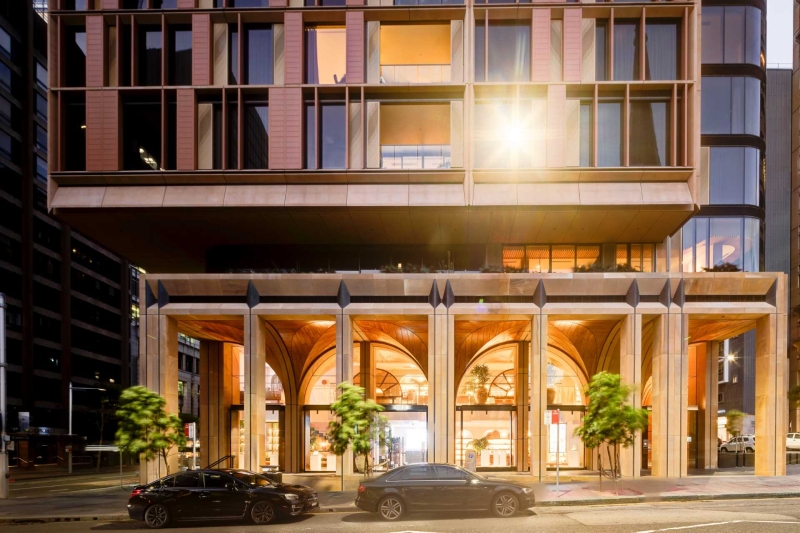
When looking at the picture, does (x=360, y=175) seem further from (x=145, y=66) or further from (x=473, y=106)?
(x=145, y=66)

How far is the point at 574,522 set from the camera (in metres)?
16.4

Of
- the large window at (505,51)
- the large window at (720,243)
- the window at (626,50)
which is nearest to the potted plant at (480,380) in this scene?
the large window at (720,243)

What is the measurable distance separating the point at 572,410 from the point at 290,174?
20.5 m

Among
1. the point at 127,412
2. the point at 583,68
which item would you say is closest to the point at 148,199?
the point at 127,412

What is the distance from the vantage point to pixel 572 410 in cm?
3672

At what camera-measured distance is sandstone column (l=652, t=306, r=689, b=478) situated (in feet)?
94.8

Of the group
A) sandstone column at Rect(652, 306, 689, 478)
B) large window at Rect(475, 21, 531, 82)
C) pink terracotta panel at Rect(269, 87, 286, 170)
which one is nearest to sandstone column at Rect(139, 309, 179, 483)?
pink terracotta panel at Rect(269, 87, 286, 170)

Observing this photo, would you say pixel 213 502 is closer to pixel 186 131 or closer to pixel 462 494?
pixel 462 494

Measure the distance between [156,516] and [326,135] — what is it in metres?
18.3

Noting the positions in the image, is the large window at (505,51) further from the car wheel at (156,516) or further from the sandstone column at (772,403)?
the car wheel at (156,516)

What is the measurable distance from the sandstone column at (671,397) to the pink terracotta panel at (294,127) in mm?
18213

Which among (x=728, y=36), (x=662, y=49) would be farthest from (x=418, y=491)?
(x=728, y=36)

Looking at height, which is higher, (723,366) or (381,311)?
(381,311)

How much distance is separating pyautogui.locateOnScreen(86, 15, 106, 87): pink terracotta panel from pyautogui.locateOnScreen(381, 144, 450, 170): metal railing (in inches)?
530
